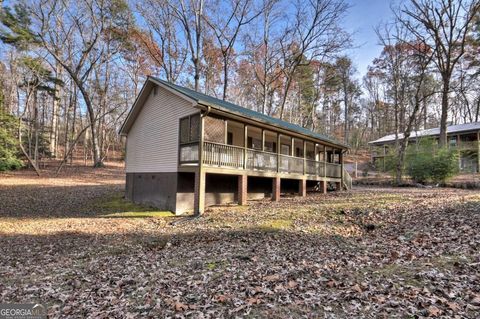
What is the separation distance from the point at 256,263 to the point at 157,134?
11.0 meters

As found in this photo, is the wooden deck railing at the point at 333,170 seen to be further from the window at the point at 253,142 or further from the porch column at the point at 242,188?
the porch column at the point at 242,188

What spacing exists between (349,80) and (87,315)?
44.4 metres

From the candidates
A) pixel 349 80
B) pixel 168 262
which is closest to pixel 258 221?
pixel 168 262

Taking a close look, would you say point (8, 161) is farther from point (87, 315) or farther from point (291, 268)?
point (291, 268)

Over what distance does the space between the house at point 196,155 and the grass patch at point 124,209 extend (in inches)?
17.8

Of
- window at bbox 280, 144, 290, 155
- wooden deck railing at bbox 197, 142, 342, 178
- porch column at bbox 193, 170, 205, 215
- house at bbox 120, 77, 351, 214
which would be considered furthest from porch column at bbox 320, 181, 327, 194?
porch column at bbox 193, 170, 205, 215

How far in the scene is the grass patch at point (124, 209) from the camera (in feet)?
41.1

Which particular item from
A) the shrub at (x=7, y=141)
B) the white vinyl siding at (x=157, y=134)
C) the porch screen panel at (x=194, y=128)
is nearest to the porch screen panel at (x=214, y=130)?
the porch screen panel at (x=194, y=128)

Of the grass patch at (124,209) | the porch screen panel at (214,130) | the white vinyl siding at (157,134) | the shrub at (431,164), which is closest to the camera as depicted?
the grass patch at (124,209)

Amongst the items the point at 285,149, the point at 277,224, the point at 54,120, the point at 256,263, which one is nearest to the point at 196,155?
the point at 277,224

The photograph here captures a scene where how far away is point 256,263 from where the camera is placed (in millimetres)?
5766

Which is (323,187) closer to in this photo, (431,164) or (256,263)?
(431,164)

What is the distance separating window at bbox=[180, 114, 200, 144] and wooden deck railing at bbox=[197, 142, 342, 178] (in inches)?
15.6

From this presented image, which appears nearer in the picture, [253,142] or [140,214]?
[140,214]
